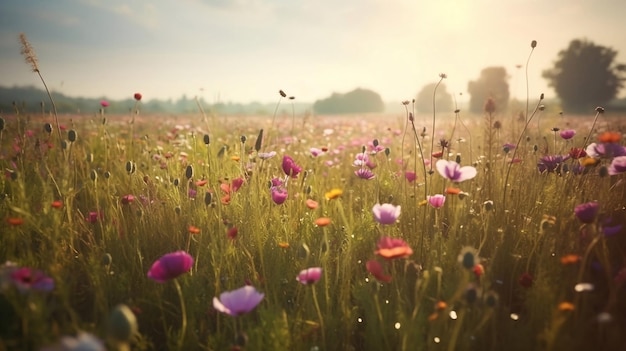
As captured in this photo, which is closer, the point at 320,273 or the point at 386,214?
the point at 320,273

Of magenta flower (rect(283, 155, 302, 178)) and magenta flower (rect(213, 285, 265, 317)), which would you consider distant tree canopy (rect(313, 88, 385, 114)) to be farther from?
magenta flower (rect(213, 285, 265, 317))

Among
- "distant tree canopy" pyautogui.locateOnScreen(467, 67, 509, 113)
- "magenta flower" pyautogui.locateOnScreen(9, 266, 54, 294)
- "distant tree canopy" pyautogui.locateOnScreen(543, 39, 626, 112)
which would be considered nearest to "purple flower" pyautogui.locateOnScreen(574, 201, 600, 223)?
"magenta flower" pyautogui.locateOnScreen(9, 266, 54, 294)

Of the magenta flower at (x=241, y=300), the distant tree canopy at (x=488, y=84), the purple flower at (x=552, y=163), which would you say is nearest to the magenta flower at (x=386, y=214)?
the magenta flower at (x=241, y=300)

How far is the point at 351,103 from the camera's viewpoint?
50.2m

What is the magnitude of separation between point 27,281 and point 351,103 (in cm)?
5047

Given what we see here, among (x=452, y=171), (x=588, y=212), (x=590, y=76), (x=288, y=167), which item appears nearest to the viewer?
(x=588, y=212)

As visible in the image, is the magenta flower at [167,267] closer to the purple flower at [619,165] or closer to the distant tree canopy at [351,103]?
the purple flower at [619,165]

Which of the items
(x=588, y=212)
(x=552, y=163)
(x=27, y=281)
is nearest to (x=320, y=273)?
(x=27, y=281)

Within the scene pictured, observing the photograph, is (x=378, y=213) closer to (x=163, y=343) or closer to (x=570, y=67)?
(x=163, y=343)

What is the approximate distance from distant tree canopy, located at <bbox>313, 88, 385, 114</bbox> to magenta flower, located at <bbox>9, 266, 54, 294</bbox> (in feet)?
153

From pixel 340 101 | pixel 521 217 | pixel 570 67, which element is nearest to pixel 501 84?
pixel 570 67

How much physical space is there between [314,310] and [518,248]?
115 centimetres

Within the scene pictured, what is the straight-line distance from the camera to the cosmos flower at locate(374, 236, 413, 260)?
1195mm

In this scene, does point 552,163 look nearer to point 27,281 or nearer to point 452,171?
point 452,171
